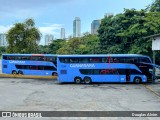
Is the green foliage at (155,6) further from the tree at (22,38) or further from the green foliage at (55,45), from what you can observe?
the green foliage at (55,45)

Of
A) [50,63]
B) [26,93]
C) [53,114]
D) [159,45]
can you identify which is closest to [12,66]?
[50,63]

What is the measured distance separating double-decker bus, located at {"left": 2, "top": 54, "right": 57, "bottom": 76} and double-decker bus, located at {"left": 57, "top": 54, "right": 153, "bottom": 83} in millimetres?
5749

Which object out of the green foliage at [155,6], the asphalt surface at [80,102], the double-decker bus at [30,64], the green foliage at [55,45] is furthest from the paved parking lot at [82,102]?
the green foliage at [55,45]

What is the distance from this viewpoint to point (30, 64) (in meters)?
39.1

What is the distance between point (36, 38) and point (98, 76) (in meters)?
23.9

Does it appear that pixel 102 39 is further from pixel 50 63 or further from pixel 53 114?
pixel 53 114

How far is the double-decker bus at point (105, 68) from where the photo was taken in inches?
1230

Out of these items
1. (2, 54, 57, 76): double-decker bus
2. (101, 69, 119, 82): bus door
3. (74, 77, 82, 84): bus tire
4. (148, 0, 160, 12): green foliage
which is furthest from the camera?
(148, 0, 160, 12): green foliage

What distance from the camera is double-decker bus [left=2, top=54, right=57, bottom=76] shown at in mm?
37966

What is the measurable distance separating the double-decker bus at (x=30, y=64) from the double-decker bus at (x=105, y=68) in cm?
575

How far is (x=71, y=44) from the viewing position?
7750 cm

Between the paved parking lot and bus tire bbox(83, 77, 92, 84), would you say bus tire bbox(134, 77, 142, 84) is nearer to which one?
bus tire bbox(83, 77, 92, 84)

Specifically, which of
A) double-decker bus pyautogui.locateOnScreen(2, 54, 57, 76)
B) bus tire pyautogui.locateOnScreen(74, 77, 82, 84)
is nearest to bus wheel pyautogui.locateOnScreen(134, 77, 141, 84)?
bus tire pyautogui.locateOnScreen(74, 77, 82, 84)

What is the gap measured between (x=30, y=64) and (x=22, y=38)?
1521 centimetres
